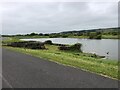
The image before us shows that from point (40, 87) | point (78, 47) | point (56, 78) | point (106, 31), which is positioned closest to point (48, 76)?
point (56, 78)

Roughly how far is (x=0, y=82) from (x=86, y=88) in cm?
400

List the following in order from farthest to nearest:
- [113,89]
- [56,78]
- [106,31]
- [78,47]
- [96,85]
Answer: [106,31] → [78,47] → [56,78] → [96,85] → [113,89]

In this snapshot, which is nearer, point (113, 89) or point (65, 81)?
point (113, 89)

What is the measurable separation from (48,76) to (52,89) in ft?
10.6

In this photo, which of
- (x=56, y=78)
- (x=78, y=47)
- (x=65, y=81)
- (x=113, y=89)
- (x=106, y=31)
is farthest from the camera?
(x=106, y=31)

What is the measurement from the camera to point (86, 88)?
999cm

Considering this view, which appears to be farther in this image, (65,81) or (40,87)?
(65,81)

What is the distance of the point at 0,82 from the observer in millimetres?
11992

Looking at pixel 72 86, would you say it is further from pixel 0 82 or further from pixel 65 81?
pixel 0 82

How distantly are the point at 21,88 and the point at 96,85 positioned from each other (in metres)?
2.78

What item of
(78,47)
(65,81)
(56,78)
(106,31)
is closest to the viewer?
(65,81)

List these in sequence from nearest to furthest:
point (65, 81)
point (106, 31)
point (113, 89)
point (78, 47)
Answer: point (113, 89) < point (65, 81) < point (78, 47) < point (106, 31)

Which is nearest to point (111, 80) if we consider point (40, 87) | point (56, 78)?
point (56, 78)

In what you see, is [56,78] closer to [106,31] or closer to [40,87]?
[40,87]
